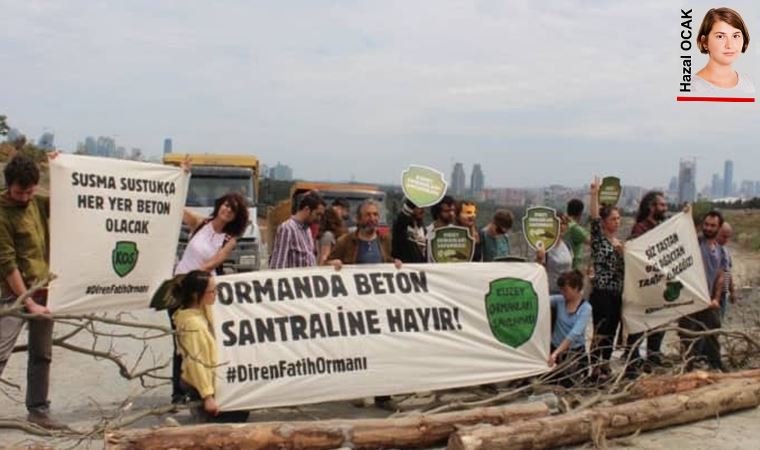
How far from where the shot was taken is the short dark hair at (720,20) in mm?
8016

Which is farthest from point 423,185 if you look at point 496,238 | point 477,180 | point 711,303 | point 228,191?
point 477,180

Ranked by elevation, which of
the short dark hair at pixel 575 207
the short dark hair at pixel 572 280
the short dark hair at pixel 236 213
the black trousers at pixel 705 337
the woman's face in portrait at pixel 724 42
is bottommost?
the black trousers at pixel 705 337

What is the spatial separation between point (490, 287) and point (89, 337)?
16.9ft

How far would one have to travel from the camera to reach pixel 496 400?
245 inches

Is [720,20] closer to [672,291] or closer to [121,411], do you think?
[672,291]

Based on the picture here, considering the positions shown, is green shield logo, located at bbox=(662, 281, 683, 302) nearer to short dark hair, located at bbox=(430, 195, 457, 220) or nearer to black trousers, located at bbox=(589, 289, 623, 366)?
black trousers, located at bbox=(589, 289, 623, 366)

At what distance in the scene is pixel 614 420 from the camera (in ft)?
19.0

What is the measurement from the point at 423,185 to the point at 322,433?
276 cm

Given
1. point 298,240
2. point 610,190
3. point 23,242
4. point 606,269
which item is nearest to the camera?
point 23,242

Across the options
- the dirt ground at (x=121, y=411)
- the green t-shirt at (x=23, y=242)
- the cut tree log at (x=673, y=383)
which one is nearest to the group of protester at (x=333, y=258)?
the green t-shirt at (x=23, y=242)

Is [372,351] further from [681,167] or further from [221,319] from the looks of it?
[681,167]

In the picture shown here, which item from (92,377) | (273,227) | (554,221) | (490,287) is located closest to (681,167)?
(273,227)

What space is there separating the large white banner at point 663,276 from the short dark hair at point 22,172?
4963 mm

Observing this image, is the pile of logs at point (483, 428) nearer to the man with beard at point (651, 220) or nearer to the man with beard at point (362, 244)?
the man with beard at point (651, 220)
